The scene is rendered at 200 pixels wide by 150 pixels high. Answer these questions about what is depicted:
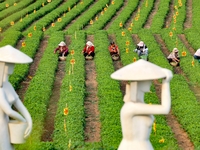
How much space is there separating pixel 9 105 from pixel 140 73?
2169 mm

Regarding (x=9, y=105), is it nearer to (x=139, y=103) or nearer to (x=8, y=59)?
(x=8, y=59)

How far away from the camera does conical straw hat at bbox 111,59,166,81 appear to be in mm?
6527

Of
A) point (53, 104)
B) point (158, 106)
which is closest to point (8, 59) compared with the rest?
point (158, 106)

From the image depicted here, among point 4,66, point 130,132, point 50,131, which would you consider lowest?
point 50,131

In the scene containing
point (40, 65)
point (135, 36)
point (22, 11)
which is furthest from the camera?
point (22, 11)

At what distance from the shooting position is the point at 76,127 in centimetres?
1205

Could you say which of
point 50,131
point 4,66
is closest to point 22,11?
point 50,131

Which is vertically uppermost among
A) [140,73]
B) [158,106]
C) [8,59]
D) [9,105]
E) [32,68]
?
[8,59]

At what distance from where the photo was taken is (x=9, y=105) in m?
7.61

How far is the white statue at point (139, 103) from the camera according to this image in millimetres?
6586

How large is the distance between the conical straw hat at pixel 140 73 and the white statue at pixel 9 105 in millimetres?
1601

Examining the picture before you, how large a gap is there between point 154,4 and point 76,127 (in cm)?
2241

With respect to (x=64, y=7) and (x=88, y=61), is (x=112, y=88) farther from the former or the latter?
(x=64, y=7)

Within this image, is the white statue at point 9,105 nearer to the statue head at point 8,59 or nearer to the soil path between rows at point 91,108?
the statue head at point 8,59
